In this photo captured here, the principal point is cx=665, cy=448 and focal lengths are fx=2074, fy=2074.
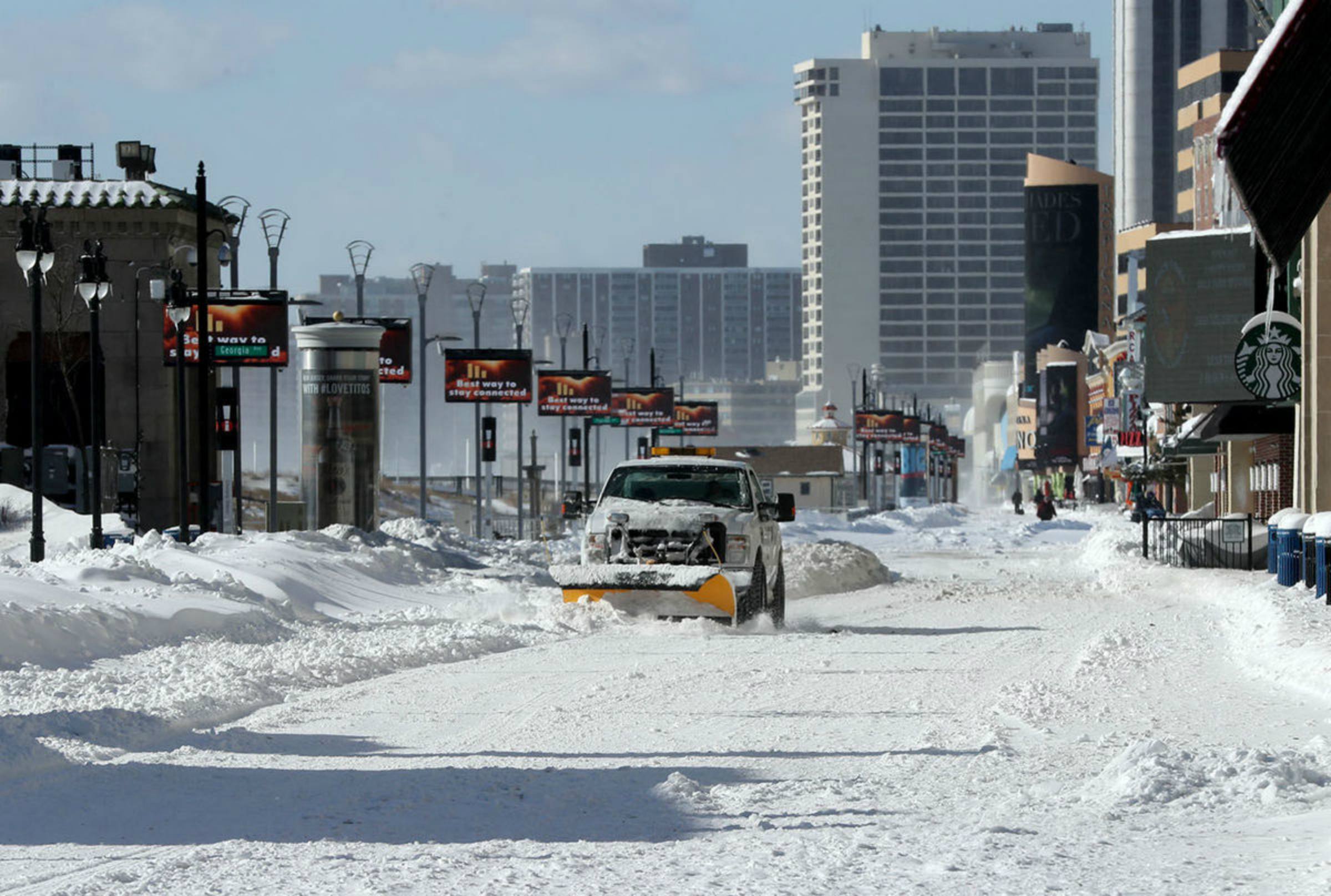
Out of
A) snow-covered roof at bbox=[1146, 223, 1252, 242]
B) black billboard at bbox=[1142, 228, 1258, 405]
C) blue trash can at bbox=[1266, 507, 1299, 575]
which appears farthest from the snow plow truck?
snow-covered roof at bbox=[1146, 223, 1252, 242]

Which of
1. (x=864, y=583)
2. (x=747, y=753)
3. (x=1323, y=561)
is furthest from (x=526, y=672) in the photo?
(x=864, y=583)

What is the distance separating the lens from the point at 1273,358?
3912 centimetres

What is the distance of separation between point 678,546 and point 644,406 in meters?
62.4

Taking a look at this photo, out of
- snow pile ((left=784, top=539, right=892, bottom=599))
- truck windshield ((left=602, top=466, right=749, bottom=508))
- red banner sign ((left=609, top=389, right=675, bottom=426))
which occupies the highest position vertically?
red banner sign ((left=609, top=389, right=675, bottom=426))

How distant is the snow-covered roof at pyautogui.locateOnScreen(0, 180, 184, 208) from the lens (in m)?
63.1

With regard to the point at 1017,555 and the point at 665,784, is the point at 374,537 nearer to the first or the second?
the point at 1017,555

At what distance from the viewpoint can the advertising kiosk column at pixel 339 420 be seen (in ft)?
127

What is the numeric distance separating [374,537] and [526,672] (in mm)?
21070

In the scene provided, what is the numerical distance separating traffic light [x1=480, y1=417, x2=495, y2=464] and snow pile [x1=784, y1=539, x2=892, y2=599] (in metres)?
23.7

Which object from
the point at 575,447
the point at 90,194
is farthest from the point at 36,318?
the point at 575,447

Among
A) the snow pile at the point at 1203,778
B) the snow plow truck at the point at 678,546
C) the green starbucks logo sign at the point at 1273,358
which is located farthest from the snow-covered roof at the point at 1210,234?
the snow pile at the point at 1203,778

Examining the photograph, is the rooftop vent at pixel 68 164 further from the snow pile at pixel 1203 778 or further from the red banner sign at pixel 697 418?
the snow pile at pixel 1203 778

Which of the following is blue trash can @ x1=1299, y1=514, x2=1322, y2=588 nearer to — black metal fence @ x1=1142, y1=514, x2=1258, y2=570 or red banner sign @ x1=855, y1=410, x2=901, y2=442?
black metal fence @ x1=1142, y1=514, x2=1258, y2=570

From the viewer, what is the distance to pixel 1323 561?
85.2 ft
